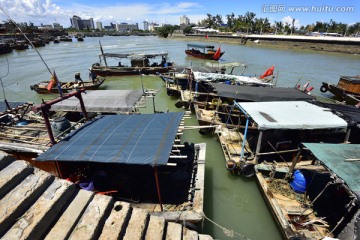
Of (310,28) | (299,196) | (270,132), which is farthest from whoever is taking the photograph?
(310,28)

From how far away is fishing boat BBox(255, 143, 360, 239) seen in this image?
634cm

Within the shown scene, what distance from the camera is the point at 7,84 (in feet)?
101

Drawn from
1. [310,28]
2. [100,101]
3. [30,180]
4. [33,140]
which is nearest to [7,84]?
[100,101]

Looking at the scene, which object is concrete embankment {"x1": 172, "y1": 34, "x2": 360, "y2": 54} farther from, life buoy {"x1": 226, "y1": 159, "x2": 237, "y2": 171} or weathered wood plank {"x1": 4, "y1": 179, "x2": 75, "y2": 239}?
weathered wood plank {"x1": 4, "y1": 179, "x2": 75, "y2": 239}

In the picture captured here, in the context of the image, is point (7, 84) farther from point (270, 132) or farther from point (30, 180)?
point (270, 132)

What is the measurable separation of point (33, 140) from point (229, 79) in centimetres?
1622

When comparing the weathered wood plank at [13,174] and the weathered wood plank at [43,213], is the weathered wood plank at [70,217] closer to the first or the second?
the weathered wood plank at [43,213]

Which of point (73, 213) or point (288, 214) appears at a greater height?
point (73, 213)

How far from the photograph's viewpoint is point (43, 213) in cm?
A: 436

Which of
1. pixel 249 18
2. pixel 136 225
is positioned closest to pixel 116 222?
pixel 136 225

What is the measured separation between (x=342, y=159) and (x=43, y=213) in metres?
9.27

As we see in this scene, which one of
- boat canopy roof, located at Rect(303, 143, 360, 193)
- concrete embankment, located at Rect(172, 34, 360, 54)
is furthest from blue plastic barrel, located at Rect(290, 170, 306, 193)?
concrete embankment, located at Rect(172, 34, 360, 54)

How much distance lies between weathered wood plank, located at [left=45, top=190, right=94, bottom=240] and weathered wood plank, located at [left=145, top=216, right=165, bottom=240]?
1.72 meters

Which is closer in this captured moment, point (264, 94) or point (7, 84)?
point (264, 94)
